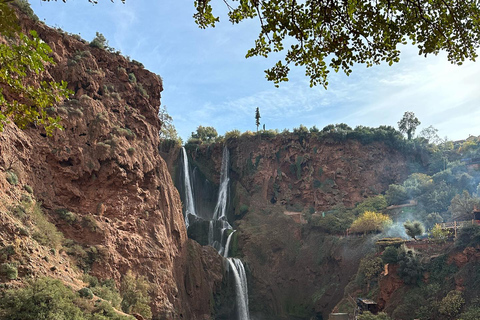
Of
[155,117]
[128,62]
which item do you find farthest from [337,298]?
[128,62]

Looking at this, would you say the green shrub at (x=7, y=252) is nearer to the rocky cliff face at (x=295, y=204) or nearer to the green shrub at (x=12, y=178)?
the green shrub at (x=12, y=178)

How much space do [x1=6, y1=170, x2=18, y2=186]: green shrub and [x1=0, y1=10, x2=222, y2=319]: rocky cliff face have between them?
0.26 meters

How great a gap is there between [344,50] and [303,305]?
37114 mm

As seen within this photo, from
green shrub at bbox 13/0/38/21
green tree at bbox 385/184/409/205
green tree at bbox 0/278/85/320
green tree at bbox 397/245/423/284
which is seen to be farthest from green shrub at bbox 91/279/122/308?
green tree at bbox 385/184/409/205

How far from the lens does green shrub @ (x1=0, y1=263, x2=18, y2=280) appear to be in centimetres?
1448

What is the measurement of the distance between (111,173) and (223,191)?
29.1 meters

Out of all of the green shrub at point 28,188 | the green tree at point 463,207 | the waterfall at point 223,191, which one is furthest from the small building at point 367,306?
the green shrub at point 28,188

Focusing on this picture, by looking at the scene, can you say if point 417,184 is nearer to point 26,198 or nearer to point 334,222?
point 334,222

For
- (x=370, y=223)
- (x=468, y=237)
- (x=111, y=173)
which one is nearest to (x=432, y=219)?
(x=370, y=223)

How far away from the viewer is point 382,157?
5462 cm

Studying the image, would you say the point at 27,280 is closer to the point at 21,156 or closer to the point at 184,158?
the point at 21,156

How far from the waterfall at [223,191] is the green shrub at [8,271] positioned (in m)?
35.9

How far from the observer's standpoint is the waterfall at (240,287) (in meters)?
36.8

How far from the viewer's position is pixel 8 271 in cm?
1457
